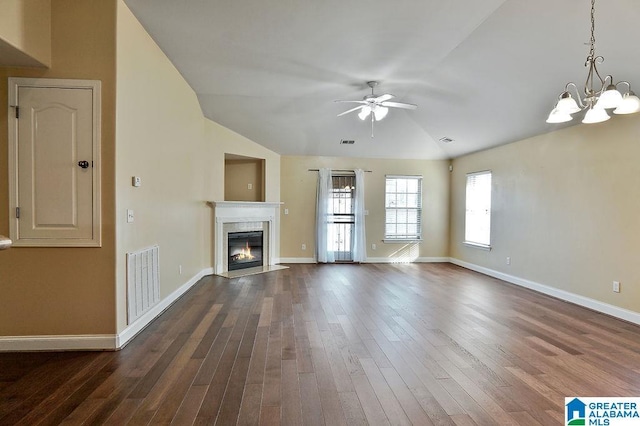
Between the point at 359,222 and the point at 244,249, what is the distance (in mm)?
2638

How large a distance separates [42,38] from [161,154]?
1.41 metres

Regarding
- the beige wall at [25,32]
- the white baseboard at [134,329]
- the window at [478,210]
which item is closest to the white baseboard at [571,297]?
the white baseboard at [134,329]

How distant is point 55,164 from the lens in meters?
2.75

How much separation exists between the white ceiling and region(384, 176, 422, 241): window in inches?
81.2

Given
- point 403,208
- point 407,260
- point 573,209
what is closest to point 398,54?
point 573,209

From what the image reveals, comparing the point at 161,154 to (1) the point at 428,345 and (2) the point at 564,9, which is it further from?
(2) the point at 564,9

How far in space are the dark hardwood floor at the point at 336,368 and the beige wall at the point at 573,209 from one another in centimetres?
59

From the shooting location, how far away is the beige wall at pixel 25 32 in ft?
7.59

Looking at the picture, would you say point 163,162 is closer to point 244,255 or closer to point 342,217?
point 244,255

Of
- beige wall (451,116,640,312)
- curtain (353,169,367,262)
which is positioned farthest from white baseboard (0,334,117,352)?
beige wall (451,116,640,312)

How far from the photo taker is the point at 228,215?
6082 mm

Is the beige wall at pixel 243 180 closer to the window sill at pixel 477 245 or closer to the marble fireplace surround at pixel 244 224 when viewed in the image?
the marble fireplace surround at pixel 244 224

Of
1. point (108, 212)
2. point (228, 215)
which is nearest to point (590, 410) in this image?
point (108, 212)

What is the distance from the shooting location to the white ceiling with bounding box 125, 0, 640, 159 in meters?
2.93
